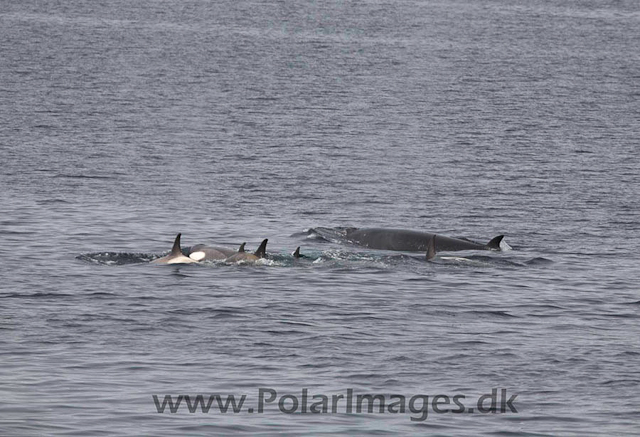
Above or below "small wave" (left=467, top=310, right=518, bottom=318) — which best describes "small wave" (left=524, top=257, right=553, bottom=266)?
above

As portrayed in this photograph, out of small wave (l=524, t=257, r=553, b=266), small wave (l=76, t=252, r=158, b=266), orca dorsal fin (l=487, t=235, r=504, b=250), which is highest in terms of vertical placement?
orca dorsal fin (l=487, t=235, r=504, b=250)

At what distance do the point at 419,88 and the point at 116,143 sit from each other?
38394mm

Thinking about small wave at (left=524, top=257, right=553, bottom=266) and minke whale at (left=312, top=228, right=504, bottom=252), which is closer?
small wave at (left=524, top=257, right=553, bottom=266)

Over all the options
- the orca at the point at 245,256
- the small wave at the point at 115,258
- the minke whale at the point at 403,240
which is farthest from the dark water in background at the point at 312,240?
the minke whale at the point at 403,240

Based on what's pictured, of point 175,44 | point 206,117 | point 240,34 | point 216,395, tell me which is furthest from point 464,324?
point 240,34

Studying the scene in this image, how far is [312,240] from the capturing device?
135 ft

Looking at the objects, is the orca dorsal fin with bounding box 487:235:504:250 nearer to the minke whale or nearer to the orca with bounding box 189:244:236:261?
the minke whale

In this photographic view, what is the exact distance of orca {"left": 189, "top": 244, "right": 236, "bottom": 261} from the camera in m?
37.3

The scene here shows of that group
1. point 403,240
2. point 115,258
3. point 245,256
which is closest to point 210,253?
point 245,256

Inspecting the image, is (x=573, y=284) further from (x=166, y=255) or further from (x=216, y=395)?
(x=216, y=395)

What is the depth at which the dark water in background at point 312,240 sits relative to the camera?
25562 millimetres

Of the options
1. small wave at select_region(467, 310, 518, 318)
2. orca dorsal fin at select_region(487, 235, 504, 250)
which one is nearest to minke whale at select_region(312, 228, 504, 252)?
orca dorsal fin at select_region(487, 235, 504, 250)

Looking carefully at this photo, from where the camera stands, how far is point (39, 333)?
28.9m

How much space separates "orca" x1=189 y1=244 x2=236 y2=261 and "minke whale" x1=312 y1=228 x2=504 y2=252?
4.72m
